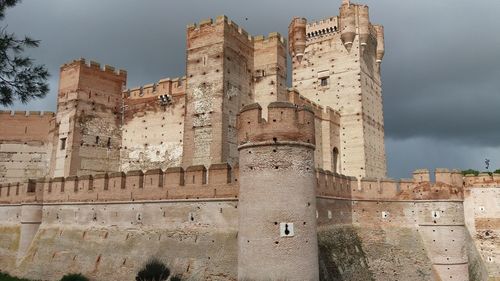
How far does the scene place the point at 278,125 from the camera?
11.8 metres

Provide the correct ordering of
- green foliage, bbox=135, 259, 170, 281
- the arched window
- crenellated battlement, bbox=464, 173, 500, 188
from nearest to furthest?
1. green foliage, bbox=135, 259, 170, 281
2. crenellated battlement, bbox=464, 173, 500, 188
3. the arched window

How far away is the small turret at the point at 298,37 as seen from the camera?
31.0 meters

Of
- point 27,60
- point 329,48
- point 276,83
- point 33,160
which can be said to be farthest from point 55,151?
point 329,48

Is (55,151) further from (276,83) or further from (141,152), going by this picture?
(276,83)

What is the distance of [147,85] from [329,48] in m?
13.3

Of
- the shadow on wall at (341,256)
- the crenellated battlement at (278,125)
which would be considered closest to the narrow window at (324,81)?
the shadow on wall at (341,256)

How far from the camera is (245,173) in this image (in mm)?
12039

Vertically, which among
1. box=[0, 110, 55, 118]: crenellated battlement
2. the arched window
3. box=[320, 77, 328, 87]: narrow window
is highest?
box=[320, 77, 328, 87]: narrow window

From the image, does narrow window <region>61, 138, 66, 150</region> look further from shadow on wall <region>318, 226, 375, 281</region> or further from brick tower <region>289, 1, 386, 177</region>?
shadow on wall <region>318, 226, 375, 281</region>

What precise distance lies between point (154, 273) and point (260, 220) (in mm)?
4640

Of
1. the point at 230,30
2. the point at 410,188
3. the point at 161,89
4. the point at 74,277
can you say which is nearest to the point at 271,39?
the point at 230,30

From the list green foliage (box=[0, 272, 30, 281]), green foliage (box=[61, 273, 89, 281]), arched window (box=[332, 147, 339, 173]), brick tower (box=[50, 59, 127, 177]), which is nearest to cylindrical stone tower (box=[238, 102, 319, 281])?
green foliage (box=[61, 273, 89, 281])

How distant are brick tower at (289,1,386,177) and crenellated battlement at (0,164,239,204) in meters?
15.6

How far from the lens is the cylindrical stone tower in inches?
438
